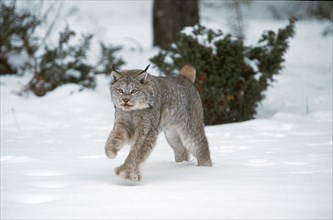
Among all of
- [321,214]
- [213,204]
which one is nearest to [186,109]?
[213,204]

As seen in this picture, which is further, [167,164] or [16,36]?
[16,36]

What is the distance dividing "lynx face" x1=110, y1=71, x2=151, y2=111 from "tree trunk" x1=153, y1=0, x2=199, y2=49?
6157mm

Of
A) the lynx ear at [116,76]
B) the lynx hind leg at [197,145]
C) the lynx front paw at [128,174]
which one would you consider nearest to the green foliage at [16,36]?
the lynx hind leg at [197,145]

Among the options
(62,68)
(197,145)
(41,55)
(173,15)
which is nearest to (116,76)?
(197,145)

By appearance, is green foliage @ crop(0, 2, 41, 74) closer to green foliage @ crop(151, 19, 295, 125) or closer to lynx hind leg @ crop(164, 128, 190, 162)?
green foliage @ crop(151, 19, 295, 125)

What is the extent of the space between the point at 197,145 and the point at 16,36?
16.1 feet

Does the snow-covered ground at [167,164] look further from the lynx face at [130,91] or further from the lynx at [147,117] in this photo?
the lynx face at [130,91]

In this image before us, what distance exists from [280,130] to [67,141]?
2.41 metres

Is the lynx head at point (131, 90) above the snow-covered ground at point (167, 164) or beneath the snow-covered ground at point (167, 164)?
above

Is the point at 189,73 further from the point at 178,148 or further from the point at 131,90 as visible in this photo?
the point at 131,90

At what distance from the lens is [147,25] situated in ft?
57.0

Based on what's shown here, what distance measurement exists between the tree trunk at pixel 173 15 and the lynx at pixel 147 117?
18.1 ft

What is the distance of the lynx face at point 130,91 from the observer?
15.8 feet

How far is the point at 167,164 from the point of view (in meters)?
5.62
